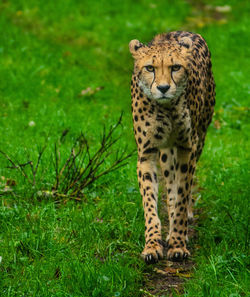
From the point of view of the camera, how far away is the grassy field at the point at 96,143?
4293 mm

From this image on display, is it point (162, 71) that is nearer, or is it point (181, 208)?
point (162, 71)

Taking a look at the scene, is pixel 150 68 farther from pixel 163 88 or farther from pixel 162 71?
pixel 163 88

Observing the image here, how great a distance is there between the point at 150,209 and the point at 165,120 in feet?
2.24

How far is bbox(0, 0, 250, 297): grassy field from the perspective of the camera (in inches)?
169

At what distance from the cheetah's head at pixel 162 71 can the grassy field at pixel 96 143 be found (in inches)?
45.6

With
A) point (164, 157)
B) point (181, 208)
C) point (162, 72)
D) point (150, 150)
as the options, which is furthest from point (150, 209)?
point (162, 72)

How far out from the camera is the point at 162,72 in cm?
444

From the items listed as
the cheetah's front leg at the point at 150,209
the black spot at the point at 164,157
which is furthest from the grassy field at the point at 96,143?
the black spot at the point at 164,157

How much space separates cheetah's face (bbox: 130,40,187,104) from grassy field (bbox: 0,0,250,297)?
45.6 inches

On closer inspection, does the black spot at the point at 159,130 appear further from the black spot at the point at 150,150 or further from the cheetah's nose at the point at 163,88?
the cheetah's nose at the point at 163,88

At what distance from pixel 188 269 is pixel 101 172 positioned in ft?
5.78

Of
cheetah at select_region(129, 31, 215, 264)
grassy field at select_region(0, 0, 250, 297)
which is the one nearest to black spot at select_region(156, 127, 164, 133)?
cheetah at select_region(129, 31, 215, 264)

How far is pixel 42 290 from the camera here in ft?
13.2

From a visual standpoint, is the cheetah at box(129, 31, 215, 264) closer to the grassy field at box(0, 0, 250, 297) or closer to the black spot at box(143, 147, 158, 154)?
the black spot at box(143, 147, 158, 154)
